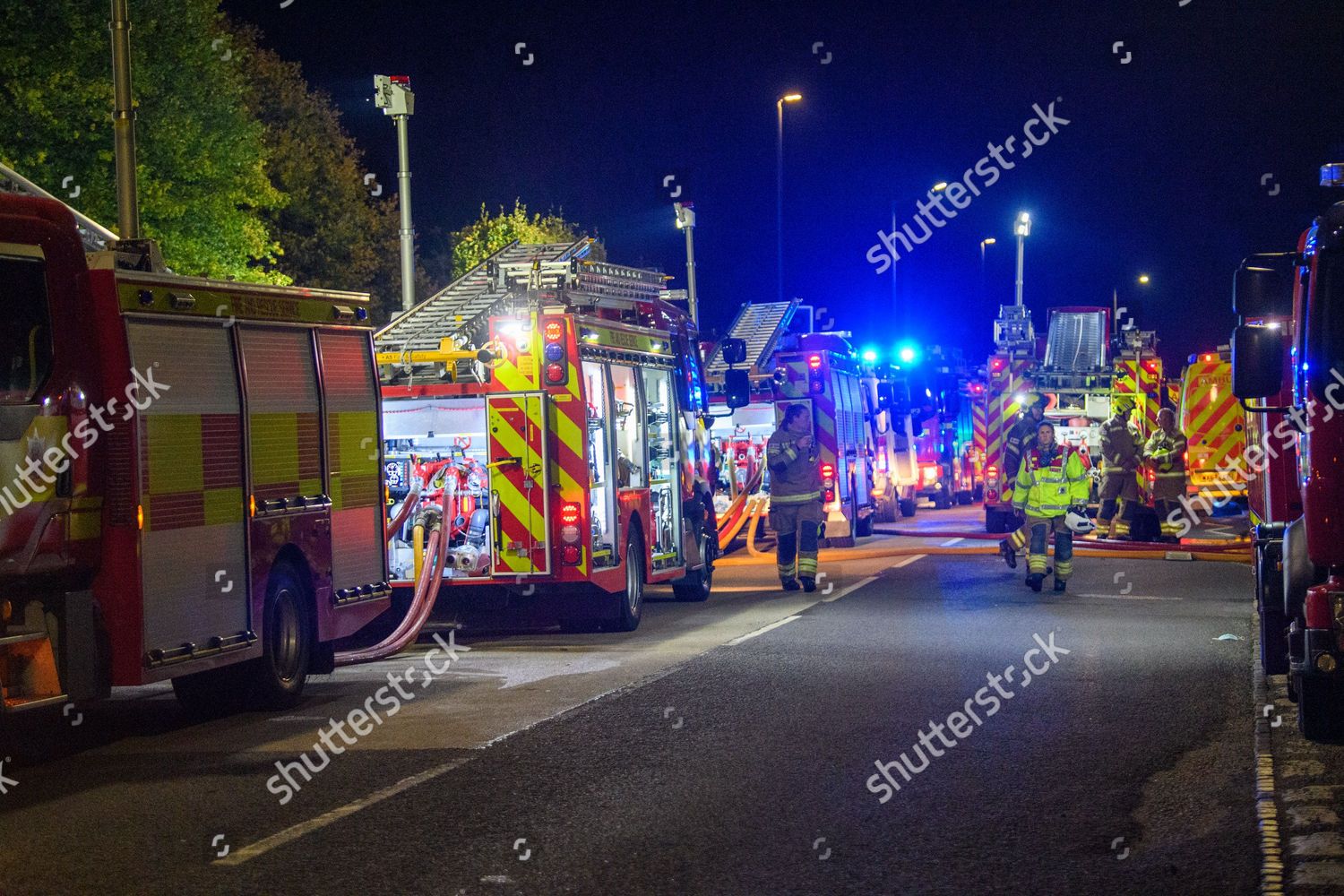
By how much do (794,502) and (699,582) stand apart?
4.39ft

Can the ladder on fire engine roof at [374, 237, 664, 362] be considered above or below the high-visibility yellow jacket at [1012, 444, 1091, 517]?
above

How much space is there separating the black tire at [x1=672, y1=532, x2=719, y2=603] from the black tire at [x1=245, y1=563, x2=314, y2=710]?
6.04 metres

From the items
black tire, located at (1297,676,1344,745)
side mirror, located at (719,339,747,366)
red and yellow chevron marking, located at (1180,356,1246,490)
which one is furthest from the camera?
red and yellow chevron marking, located at (1180,356,1246,490)

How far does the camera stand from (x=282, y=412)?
404 inches

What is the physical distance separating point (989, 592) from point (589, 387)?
15.6 ft

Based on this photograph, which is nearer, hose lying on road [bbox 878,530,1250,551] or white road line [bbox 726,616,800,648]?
white road line [bbox 726,616,800,648]

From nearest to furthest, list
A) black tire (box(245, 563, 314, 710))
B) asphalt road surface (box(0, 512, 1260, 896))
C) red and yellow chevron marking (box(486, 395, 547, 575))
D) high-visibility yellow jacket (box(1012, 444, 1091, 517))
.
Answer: asphalt road surface (box(0, 512, 1260, 896)) < black tire (box(245, 563, 314, 710)) < red and yellow chevron marking (box(486, 395, 547, 575)) < high-visibility yellow jacket (box(1012, 444, 1091, 517))

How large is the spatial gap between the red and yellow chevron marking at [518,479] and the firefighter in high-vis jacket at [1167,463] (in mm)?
12396

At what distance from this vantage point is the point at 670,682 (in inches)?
403

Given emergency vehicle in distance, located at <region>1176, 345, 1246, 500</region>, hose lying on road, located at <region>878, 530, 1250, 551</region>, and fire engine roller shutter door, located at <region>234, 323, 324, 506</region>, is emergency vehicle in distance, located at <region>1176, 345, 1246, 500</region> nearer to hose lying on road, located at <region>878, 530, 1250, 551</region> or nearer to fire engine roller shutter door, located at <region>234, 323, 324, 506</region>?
hose lying on road, located at <region>878, 530, 1250, 551</region>

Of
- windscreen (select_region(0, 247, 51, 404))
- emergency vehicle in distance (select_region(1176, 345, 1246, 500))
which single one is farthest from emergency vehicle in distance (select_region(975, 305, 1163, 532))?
windscreen (select_region(0, 247, 51, 404))

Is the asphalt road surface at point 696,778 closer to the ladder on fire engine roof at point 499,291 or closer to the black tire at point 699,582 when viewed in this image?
the ladder on fire engine roof at point 499,291

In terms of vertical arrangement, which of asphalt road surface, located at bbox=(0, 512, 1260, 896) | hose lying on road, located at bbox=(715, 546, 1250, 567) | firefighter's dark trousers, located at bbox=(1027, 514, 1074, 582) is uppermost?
firefighter's dark trousers, located at bbox=(1027, 514, 1074, 582)

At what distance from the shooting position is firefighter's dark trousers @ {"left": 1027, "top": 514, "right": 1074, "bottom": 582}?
51.9 feet
